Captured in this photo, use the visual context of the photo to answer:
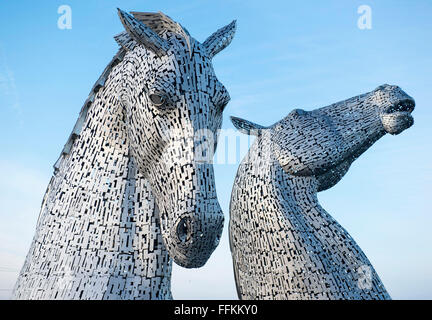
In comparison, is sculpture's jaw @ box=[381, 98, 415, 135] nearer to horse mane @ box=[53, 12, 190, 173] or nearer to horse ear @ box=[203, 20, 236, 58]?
horse ear @ box=[203, 20, 236, 58]

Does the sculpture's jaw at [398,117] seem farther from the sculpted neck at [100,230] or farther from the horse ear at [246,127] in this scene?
the sculpted neck at [100,230]

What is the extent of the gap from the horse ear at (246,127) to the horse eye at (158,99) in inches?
62.0

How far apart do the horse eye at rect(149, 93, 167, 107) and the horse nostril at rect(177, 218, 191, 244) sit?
0.37m

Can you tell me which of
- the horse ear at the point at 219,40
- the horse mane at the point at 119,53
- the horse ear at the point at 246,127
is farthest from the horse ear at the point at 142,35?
the horse ear at the point at 246,127

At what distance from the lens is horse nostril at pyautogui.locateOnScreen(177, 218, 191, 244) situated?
4.24 ft

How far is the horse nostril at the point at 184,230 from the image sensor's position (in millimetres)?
1293

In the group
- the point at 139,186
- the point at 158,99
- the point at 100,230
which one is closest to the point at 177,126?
the point at 158,99

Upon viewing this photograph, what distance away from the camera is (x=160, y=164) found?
1.43 metres

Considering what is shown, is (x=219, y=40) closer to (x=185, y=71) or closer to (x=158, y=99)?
(x=185, y=71)

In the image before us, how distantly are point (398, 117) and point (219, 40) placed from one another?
1.56 m

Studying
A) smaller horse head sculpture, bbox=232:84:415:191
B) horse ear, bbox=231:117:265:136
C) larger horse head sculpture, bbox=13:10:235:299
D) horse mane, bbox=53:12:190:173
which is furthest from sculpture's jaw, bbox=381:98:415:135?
horse mane, bbox=53:12:190:173

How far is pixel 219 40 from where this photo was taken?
1.74m
